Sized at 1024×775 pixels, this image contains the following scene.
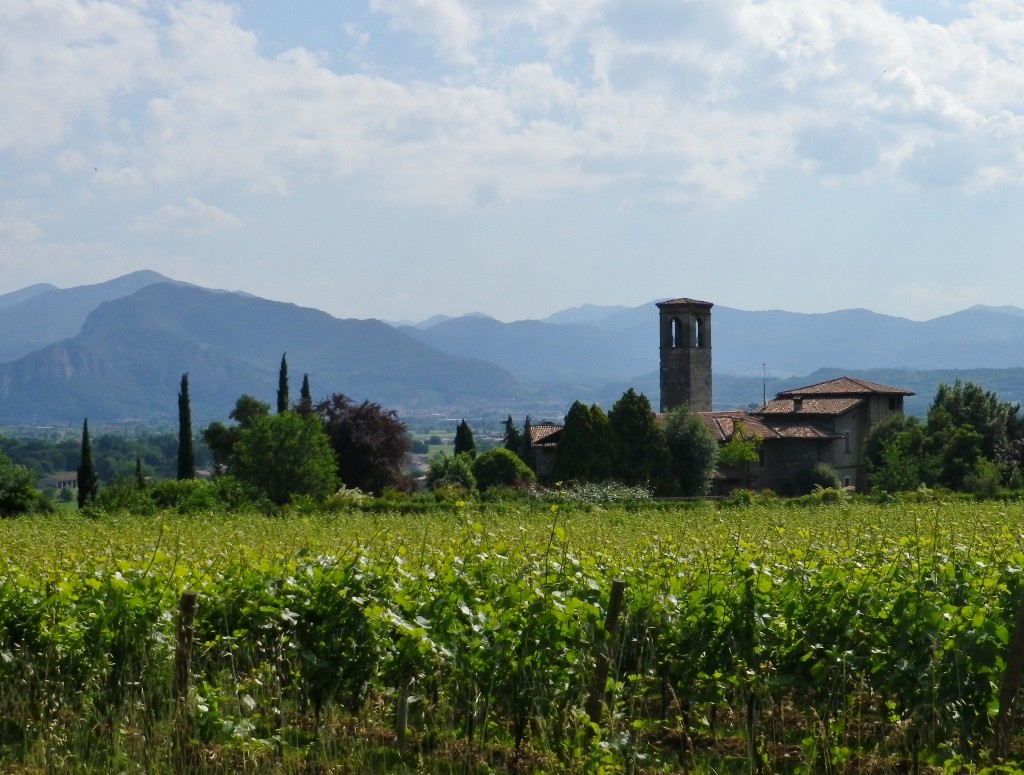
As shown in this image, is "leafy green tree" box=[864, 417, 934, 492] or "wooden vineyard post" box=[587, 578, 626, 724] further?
"leafy green tree" box=[864, 417, 934, 492]

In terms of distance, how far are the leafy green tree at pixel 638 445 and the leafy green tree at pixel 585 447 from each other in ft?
1.37

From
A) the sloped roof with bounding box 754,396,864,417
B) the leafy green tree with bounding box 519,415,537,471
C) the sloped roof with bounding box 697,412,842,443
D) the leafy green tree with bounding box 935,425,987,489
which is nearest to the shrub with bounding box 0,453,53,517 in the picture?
the leafy green tree with bounding box 519,415,537,471

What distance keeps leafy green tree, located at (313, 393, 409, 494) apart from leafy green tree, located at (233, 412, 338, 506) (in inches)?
268

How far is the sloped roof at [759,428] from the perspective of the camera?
173 ft

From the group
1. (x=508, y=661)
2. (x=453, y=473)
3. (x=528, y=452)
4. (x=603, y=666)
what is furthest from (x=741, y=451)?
(x=603, y=666)

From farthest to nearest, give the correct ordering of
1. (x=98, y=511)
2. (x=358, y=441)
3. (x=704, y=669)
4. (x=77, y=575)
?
1. (x=358, y=441)
2. (x=98, y=511)
3. (x=77, y=575)
4. (x=704, y=669)

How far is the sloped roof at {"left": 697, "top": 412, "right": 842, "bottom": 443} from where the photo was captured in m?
52.8

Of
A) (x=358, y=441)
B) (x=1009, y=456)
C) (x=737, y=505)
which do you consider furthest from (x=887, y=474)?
(x=358, y=441)

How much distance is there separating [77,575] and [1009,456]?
45773 mm

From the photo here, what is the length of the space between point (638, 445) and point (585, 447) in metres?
2.10

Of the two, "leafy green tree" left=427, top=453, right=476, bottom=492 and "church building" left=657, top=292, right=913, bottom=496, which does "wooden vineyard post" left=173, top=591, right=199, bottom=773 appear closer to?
"leafy green tree" left=427, top=453, right=476, bottom=492

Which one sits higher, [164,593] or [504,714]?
[164,593]

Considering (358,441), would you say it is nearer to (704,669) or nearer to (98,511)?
(98,511)

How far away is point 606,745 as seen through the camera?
5.61 meters
